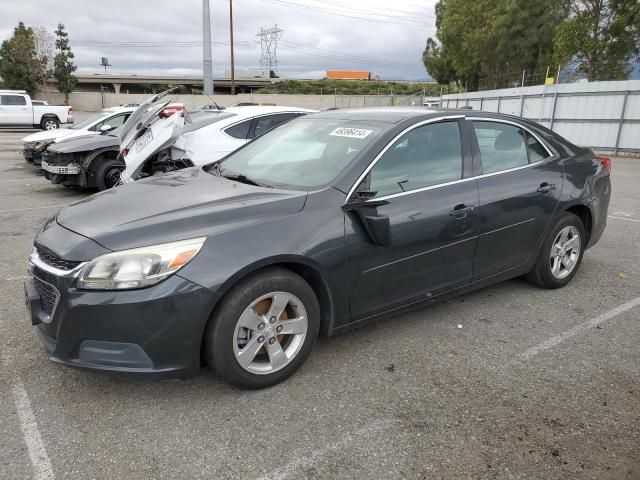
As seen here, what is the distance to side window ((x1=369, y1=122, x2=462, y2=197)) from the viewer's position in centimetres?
333

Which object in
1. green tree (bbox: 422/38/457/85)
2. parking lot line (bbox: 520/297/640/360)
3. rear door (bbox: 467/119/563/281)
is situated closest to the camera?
parking lot line (bbox: 520/297/640/360)

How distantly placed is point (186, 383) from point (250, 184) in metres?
1.30

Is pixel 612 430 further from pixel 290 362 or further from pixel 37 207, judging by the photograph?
pixel 37 207

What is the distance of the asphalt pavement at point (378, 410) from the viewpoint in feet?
7.82

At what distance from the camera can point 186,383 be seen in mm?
3010

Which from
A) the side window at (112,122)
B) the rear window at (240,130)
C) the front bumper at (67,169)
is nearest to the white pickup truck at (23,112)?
the side window at (112,122)

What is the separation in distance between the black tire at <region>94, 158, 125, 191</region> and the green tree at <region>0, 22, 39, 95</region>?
157ft

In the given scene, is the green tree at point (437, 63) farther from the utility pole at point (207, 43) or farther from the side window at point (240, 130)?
the side window at point (240, 130)

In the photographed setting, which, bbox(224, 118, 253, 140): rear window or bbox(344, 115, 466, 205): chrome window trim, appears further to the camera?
bbox(224, 118, 253, 140): rear window

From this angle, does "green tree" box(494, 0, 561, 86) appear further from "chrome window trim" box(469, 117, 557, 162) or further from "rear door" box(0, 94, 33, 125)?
"chrome window trim" box(469, 117, 557, 162)

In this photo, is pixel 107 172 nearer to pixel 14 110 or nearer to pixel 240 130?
pixel 240 130

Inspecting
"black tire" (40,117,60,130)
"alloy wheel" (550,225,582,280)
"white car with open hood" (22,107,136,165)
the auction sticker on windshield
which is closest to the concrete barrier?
"black tire" (40,117,60,130)

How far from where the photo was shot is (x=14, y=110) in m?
24.4

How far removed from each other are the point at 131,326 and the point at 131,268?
0.93 ft
